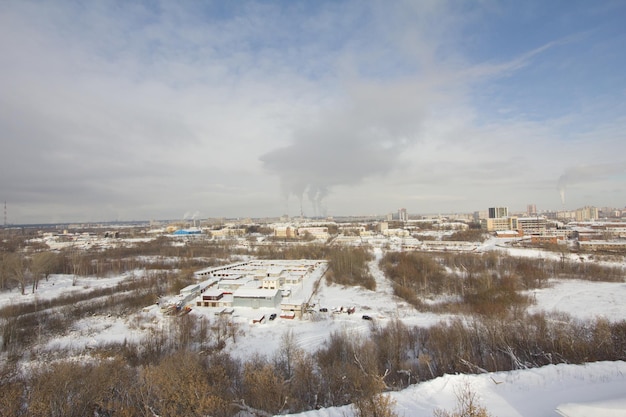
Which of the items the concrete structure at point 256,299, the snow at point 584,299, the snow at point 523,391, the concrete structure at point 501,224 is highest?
the concrete structure at point 501,224

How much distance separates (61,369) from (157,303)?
674cm

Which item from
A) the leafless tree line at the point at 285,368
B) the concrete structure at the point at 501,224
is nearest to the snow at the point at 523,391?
the leafless tree line at the point at 285,368

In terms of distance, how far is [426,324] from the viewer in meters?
8.24

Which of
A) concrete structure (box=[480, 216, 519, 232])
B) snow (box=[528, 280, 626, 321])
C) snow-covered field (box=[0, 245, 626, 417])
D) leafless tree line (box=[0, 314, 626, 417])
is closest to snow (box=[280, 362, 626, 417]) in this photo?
snow-covered field (box=[0, 245, 626, 417])

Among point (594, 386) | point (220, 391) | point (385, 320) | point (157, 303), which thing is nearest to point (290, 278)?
point (157, 303)

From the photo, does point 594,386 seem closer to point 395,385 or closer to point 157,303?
point 395,385

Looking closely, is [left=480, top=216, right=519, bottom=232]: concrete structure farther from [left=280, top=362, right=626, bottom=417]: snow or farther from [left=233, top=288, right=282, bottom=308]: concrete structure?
[left=280, top=362, right=626, bottom=417]: snow

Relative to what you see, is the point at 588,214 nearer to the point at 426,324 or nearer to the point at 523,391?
the point at 426,324

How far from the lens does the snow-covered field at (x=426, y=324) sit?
12.9 ft

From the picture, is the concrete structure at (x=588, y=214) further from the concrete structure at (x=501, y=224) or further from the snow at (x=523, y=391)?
the snow at (x=523, y=391)

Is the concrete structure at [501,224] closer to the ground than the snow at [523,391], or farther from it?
farther from it

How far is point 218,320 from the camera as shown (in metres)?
9.25

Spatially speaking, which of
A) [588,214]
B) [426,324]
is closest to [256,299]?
[426,324]

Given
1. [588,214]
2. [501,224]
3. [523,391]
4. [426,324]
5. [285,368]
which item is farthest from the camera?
[588,214]
